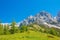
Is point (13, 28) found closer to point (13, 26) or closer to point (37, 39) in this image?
point (13, 26)

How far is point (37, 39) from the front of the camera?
57.3 metres

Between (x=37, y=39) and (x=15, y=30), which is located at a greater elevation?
(x=15, y=30)

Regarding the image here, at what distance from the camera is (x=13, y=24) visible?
106m

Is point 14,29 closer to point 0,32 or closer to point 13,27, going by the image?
point 13,27

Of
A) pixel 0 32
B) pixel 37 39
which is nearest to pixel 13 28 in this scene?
pixel 0 32

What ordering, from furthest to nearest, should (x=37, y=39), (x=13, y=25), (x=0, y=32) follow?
(x=13, y=25)
(x=0, y=32)
(x=37, y=39)

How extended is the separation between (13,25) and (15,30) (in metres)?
4.83

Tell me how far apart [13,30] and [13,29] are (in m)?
0.84

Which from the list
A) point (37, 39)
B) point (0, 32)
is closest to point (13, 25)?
point (0, 32)

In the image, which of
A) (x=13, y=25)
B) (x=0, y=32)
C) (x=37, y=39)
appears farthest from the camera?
(x=13, y=25)

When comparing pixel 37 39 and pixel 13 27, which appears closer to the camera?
pixel 37 39

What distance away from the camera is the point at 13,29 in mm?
101625

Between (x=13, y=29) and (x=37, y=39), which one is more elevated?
(x=13, y=29)

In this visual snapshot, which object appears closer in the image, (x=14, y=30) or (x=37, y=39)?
(x=37, y=39)
